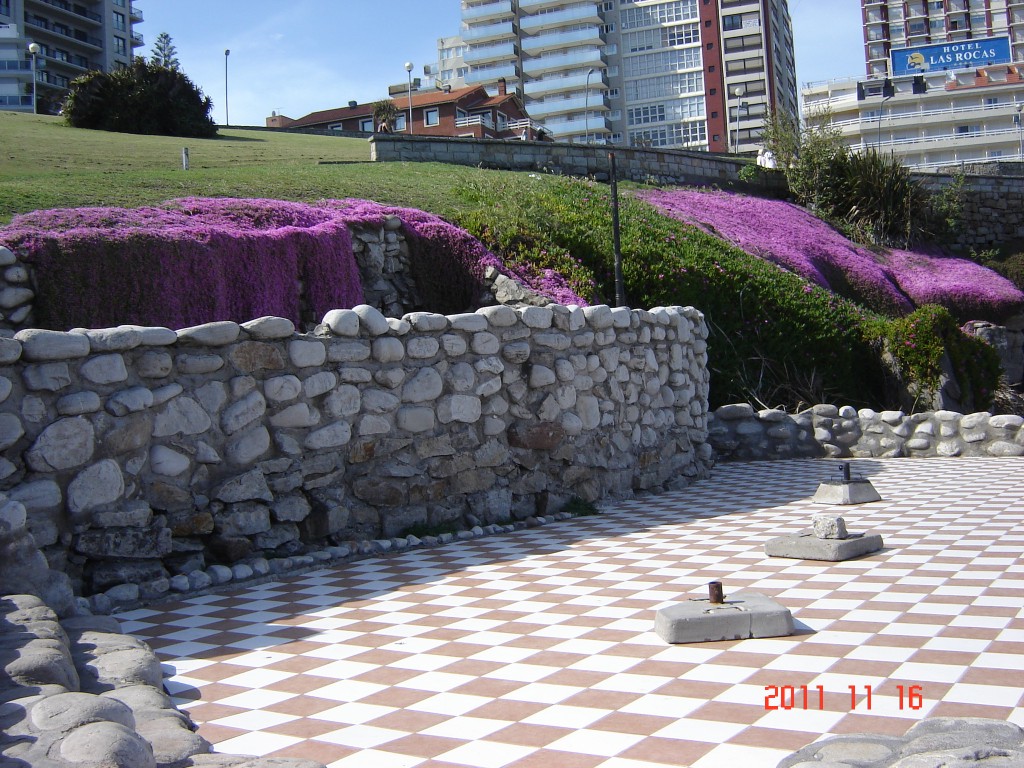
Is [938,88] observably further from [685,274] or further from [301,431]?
[301,431]

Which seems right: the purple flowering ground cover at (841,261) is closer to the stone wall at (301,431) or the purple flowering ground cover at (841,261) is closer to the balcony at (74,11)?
the stone wall at (301,431)

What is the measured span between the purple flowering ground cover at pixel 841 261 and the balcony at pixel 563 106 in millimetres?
51204

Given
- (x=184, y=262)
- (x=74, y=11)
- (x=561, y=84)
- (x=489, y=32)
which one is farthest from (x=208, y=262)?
(x=489, y=32)

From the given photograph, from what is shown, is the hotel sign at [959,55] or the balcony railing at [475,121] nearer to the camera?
the balcony railing at [475,121]

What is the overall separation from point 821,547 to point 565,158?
628 inches

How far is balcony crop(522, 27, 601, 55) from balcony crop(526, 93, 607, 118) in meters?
4.37

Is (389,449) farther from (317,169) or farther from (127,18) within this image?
(127,18)

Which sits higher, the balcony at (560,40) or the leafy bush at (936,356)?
the balcony at (560,40)

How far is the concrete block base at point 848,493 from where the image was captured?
26.5 ft

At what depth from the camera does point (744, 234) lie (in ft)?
58.1
